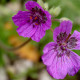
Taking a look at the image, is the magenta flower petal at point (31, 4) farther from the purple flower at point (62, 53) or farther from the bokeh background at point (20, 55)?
the bokeh background at point (20, 55)

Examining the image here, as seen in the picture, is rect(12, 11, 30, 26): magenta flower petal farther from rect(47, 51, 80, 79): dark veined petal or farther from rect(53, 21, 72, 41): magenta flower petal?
rect(47, 51, 80, 79): dark veined petal

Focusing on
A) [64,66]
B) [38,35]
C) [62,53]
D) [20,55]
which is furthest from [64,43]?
[20,55]

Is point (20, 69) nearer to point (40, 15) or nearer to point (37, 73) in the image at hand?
point (37, 73)

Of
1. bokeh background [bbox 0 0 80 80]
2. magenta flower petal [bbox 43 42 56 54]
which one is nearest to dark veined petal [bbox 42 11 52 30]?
magenta flower petal [bbox 43 42 56 54]

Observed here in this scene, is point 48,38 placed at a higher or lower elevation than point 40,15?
lower

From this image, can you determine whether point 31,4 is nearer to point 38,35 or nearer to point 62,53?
point 38,35

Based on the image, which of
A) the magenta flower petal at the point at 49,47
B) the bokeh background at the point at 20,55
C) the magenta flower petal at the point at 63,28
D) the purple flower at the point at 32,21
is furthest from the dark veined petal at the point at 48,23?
the bokeh background at the point at 20,55

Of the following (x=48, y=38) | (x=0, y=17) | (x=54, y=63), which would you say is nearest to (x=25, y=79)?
(x=48, y=38)
